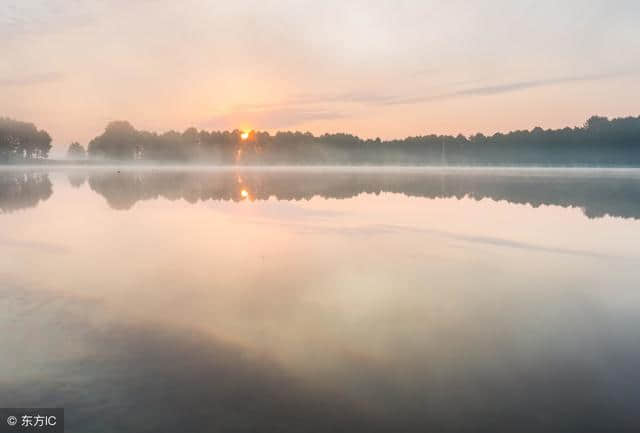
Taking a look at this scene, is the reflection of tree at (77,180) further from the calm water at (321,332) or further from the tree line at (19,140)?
the tree line at (19,140)

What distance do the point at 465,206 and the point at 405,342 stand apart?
28575mm

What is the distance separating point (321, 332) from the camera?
10188 millimetres

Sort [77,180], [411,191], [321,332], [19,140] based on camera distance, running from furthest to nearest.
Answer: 1. [19,140]
2. [77,180]
3. [411,191]
4. [321,332]

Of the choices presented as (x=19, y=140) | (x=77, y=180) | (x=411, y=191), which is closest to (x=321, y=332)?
(x=411, y=191)

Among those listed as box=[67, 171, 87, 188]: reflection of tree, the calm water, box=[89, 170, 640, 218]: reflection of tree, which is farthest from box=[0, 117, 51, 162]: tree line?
the calm water

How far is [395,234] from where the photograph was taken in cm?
2323

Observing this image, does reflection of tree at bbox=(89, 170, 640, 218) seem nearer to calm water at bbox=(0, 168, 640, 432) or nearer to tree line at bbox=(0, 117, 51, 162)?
calm water at bbox=(0, 168, 640, 432)

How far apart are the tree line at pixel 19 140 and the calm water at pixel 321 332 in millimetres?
182408

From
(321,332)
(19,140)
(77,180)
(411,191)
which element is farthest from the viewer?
(19,140)

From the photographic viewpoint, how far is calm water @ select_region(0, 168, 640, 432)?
713 centimetres

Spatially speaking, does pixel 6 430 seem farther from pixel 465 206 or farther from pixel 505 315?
pixel 465 206

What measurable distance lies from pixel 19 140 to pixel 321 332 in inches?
8088

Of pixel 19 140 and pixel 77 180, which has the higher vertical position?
pixel 19 140

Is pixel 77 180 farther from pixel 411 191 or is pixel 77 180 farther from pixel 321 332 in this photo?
pixel 321 332
